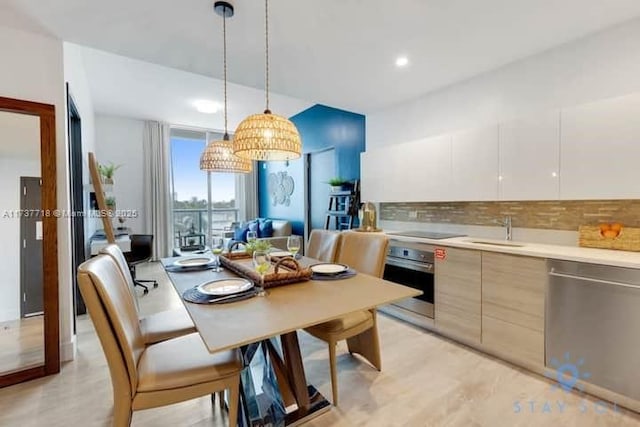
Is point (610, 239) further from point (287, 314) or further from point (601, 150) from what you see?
point (287, 314)

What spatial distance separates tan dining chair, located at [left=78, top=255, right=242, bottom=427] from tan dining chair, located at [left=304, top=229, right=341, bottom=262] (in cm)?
126

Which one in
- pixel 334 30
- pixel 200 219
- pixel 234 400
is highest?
pixel 334 30

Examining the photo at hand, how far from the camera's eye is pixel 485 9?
1.94 meters

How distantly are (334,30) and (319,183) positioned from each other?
314 centimetres

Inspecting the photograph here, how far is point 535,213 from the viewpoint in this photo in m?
2.61

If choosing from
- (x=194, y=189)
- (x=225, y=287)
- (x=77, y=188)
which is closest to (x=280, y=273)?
(x=225, y=287)

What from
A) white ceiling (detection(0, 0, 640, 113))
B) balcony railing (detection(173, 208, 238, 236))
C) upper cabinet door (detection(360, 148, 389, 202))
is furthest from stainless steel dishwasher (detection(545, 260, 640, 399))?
balcony railing (detection(173, 208, 238, 236))

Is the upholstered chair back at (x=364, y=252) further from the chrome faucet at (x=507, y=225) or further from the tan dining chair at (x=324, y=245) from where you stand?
the chrome faucet at (x=507, y=225)

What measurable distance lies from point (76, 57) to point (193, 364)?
3.52 m

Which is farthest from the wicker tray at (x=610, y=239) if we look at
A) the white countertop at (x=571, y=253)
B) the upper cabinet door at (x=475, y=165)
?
the upper cabinet door at (x=475, y=165)

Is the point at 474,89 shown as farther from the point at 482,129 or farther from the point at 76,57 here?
the point at 76,57

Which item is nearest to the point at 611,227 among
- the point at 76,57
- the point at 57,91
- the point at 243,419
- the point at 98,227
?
the point at 243,419

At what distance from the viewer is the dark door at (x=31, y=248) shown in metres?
2.23

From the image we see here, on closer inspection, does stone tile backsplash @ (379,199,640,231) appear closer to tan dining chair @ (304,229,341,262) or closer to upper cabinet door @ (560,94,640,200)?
upper cabinet door @ (560,94,640,200)
